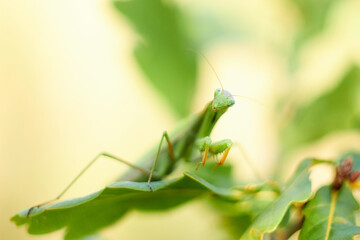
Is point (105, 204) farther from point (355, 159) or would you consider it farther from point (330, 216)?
point (355, 159)

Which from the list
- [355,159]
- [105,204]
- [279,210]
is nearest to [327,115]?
[355,159]

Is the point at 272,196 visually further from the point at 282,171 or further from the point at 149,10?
the point at 149,10

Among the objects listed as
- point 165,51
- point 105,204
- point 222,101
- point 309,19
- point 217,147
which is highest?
point 309,19

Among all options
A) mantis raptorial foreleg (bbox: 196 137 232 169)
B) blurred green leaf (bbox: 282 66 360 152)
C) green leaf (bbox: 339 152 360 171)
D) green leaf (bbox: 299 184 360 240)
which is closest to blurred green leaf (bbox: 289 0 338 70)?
blurred green leaf (bbox: 282 66 360 152)

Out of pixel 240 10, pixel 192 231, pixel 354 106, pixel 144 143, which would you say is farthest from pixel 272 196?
pixel 144 143

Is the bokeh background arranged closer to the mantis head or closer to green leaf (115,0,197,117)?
green leaf (115,0,197,117)

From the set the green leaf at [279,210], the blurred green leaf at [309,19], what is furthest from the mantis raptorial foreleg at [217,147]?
the blurred green leaf at [309,19]
